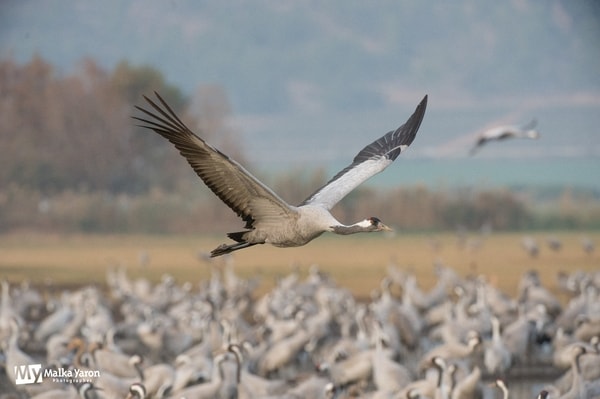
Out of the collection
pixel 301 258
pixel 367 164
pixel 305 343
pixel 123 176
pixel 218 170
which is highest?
pixel 123 176

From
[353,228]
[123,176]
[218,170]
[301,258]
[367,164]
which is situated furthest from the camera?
[123,176]

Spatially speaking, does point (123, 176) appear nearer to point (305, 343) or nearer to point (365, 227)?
point (305, 343)

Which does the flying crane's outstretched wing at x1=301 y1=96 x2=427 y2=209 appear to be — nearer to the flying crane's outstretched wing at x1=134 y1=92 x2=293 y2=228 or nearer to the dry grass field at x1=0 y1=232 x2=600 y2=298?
the flying crane's outstretched wing at x1=134 y1=92 x2=293 y2=228

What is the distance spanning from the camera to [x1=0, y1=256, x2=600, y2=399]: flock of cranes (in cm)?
1030

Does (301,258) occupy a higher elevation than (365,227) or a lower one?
higher

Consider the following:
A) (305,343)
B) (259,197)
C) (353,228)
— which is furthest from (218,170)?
(305,343)

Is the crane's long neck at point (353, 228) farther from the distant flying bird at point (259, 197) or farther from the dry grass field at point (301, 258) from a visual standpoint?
the dry grass field at point (301, 258)

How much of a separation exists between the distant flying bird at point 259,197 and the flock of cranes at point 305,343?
1.99m

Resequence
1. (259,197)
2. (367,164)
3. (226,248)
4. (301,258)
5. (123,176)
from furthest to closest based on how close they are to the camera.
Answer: (123,176) → (301,258) → (367,164) → (226,248) → (259,197)

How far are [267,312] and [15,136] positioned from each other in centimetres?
2383

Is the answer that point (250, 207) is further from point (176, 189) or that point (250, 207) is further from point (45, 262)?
point (176, 189)

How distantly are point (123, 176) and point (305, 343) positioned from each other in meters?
24.6

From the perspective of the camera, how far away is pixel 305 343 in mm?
12867

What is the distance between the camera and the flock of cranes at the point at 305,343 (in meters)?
10.3
